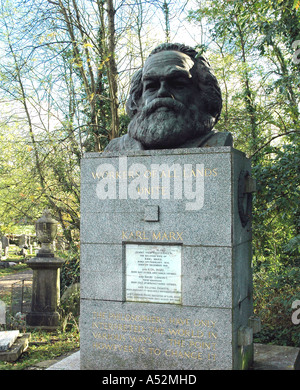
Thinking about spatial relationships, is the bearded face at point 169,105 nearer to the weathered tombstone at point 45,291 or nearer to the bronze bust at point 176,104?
the bronze bust at point 176,104

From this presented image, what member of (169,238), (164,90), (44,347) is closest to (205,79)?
(164,90)

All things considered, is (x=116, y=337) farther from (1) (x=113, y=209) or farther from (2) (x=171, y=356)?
(1) (x=113, y=209)

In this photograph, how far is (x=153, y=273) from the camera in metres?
4.24

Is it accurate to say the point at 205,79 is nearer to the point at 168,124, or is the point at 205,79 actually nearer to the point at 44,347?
the point at 168,124

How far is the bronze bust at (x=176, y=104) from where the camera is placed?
4.44 meters

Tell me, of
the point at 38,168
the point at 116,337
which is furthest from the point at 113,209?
the point at 38,168

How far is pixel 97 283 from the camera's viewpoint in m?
4.44

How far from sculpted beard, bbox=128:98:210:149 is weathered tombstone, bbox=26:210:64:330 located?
5.14 metres

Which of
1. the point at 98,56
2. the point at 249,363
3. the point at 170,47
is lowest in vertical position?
the point at 249,363

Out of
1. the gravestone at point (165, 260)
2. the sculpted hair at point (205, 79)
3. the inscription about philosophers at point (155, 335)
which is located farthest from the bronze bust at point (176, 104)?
the inscription about philosophers at point (155, 335)

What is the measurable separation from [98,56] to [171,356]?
8.30 meters

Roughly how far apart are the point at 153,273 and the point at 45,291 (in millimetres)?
5194

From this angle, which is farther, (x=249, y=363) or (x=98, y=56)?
(x=98, y=56)

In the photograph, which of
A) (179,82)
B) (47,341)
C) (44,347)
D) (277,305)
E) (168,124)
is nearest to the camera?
(168,124)
